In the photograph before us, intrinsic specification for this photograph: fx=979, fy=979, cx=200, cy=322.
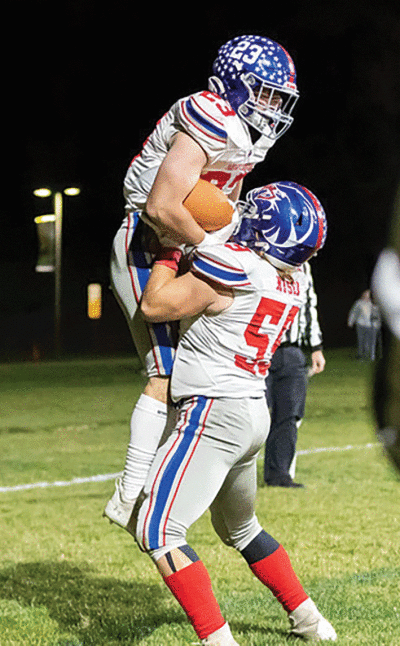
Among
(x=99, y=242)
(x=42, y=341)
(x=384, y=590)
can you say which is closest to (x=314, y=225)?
(x=384, y=590)

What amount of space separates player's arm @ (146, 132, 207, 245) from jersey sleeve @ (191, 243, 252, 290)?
9cm

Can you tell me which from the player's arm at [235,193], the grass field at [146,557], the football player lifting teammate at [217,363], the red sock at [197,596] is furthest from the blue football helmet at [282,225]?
the red sock at [197,596]

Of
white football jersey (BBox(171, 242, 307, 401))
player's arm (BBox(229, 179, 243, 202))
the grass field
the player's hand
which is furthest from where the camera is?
the player's hand

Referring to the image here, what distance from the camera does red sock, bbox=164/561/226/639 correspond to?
361 cm

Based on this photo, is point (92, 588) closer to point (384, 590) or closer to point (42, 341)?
point (384, 590)

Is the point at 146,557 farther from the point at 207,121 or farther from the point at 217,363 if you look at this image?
the point at 207,121

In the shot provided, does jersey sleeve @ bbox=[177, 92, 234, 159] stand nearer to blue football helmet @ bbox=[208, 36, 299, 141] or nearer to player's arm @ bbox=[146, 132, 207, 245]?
player's arm @ bbox=[146, 132, 207, 245]

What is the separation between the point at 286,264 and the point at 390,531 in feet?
11.1

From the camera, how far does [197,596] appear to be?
362 cm

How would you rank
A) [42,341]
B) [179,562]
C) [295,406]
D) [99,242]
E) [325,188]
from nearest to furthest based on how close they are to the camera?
1. [179,562]
2. [295,406]
3. [42,341]
4. [325,188]
5. [99,242]

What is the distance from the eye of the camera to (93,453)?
34.2 ft

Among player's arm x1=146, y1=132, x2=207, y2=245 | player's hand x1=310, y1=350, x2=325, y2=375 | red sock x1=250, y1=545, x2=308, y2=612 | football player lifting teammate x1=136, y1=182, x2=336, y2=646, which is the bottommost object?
player's hand x1=310, y1=350, x2=325, y2=375

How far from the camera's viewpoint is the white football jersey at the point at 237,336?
12.1ft

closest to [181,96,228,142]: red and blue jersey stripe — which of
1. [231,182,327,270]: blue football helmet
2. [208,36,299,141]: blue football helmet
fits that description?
[208,36,299,141]: blue football helmet
